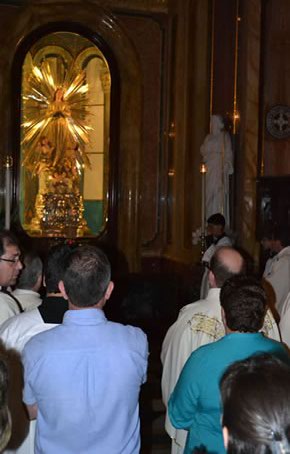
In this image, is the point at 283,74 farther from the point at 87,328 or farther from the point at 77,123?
the point at 87,328

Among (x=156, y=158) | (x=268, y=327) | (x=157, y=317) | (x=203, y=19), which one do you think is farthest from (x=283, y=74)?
(x=268, y=327)

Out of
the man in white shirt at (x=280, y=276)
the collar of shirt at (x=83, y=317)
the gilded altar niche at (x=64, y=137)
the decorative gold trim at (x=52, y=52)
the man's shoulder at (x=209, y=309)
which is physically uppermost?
the decorative gold trim at (x=52, y=52)

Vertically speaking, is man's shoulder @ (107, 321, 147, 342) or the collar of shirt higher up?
the collar of shirt

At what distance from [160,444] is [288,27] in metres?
5.97

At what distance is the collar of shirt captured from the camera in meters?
2.34

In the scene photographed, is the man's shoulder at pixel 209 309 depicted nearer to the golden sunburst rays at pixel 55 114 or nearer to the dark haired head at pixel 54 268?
the dark haired head at pixel 54 268

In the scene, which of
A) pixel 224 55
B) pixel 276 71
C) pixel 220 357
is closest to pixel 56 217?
pixel 224 55

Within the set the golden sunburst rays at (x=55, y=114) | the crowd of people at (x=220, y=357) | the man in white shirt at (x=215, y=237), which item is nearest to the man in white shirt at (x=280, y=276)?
the man in white shirt at (x=215, y=237)

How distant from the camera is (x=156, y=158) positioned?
10.9 m

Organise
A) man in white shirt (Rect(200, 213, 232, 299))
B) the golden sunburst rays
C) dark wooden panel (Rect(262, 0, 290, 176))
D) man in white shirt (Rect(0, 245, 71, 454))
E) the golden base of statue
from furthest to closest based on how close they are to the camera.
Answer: the golden sunburst rays < the golden base of statue < dark wooden panel (Rect(262, 0, 290, 176)) < man in white shirt (Rect(200, 213, 232, 299)) < man in white shirt (Rect(0, 245, 71, 454))

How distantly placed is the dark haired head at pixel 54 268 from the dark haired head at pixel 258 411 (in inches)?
61.3

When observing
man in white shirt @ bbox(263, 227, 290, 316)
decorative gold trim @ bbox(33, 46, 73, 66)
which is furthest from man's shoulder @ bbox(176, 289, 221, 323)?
decorative gold trim @ bbox(33, 46, 73, 66)

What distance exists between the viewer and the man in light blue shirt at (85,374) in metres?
2.29

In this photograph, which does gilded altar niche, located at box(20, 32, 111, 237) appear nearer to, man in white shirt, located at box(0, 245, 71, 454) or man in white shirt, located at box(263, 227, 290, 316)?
man in white shirt, located at box(263, 227, 290, 316)
